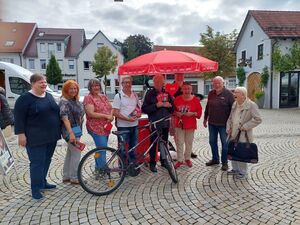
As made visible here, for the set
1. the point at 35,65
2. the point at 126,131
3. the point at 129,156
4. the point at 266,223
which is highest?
the point at 35,65

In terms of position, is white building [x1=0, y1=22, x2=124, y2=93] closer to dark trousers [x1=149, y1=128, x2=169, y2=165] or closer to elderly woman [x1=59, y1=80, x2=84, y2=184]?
dark trousers [x1=149, y1=128, x2=169, y2=165]

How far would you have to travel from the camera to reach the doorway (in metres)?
17.3

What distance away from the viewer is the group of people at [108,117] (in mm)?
3565

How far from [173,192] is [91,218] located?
1.29 m

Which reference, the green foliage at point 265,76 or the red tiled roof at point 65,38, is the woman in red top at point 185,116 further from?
the red tiled roof at point 65,38

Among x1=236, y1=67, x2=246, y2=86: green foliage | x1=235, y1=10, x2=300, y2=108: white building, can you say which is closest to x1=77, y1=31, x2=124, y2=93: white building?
x1=236, y1=67, x2=246, y2=86: green foliage

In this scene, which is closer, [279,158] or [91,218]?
[91,218]

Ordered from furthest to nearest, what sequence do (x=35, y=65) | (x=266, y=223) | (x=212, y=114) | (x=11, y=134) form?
(x=35, y=65), (x=11, y=134), (x=212, y=114), (x=266, y=223)

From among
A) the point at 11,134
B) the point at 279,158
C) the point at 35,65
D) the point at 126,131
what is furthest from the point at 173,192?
the point at 35,65

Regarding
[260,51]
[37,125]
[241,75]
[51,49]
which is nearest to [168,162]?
[37,125]

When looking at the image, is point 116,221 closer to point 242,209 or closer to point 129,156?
point 129,156

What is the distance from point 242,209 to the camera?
3412 millimetres

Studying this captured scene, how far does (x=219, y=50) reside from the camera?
79.8ft

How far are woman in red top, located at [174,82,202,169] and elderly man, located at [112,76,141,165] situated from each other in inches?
32.5
